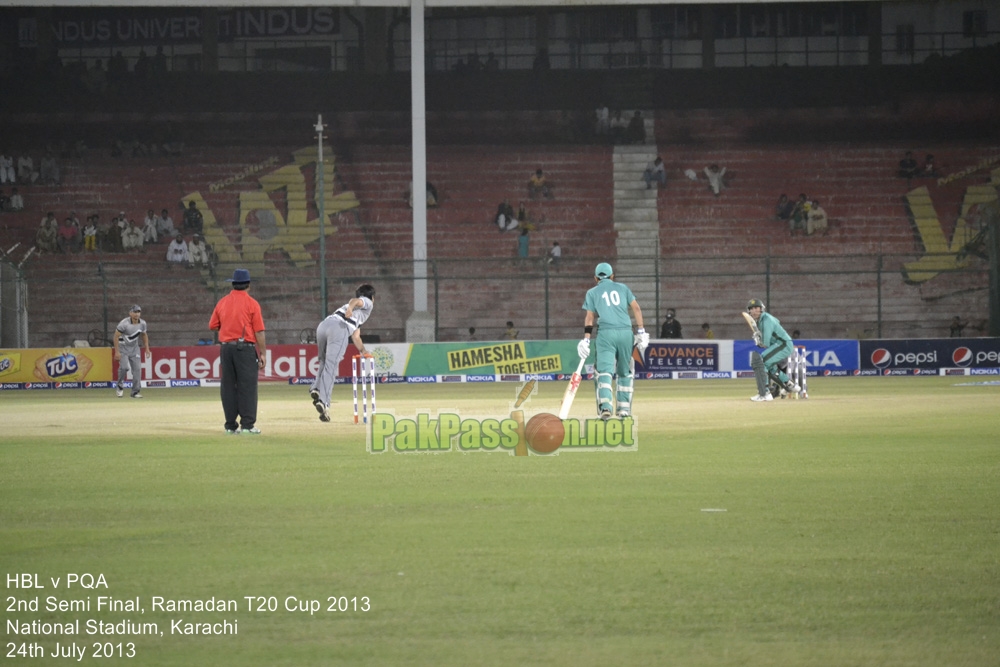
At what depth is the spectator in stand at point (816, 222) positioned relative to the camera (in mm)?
44438

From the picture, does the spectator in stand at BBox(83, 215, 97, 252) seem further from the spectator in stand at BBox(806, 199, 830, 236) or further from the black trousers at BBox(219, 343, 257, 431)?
the black trousers at BBox(219, 343, 257, 431)

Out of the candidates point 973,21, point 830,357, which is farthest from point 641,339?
point 973,21

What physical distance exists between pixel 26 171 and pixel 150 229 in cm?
577

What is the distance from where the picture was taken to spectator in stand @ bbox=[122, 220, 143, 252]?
43194 millimetres

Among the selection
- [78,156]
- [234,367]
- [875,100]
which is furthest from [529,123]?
[234,367]

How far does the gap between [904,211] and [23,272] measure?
2981cm

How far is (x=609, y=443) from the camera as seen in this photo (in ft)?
49.5

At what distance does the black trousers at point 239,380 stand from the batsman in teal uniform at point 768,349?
1073 cm

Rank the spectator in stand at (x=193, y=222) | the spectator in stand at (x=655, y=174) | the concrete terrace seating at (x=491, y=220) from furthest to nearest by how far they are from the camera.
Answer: the spectator in stand at (x=655, y=174) < the spectator in stand at (x=193, y=222) < the concrete terrace seating at (x=491, y=220)

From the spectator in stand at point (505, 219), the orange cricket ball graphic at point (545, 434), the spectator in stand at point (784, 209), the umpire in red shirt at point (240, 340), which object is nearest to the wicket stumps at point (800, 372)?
the orange cricket ball graphic at point (545, 434)

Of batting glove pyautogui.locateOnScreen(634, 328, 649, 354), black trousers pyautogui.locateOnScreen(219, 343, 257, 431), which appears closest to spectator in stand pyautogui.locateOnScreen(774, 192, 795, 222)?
batting glove pyautogui.locateOnScreen(634, 328, 649, 354)

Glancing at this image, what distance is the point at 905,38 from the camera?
50.0m

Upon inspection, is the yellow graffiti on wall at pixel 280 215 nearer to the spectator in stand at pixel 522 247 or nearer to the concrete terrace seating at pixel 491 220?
the concrete terrace seating at pixel 491 220

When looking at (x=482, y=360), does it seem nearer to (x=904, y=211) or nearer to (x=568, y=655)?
(x=904, y=211)
